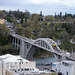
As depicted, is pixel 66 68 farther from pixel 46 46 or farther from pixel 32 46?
pixel 32 46

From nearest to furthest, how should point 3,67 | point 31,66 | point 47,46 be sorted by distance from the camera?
point 3,67 → point 31,66 → point 47,46

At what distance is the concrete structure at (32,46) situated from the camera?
35034 millimetres

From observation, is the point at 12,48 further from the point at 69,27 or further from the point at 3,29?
the point at 69,27

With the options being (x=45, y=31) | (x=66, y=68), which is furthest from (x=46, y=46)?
(x=45, y=31)

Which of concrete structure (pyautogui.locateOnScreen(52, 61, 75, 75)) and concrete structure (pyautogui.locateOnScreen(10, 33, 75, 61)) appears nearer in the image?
concrete structure (pyautogui.locateOnScreen(52, 61, 75, 75))

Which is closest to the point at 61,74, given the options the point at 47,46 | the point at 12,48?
the point at 47,46

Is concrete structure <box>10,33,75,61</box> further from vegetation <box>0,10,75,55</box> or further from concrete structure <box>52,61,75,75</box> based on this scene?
concrete structure <box>52,61,75,75</box>

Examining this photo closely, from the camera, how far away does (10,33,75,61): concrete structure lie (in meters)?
35.0

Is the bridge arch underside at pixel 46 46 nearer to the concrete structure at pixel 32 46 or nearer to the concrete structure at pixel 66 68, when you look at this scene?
the concrete structure at pixel 32 46

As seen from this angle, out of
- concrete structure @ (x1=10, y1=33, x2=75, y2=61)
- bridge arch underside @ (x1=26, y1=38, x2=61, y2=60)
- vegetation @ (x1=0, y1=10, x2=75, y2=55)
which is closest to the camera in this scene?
concrete structure @ (x1=10, y1=33, x2=75, y2=61)

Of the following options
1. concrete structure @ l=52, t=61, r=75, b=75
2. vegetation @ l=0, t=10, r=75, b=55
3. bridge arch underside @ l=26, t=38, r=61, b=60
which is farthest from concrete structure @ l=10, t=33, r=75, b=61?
concrete structure @ l=52, t=61, r=75, b=75

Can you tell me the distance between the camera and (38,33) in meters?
56.7

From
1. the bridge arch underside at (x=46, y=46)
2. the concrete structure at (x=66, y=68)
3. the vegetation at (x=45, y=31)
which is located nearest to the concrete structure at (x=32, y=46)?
the bridge arch underside at (x=46, y=46)

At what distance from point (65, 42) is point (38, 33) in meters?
5.14
